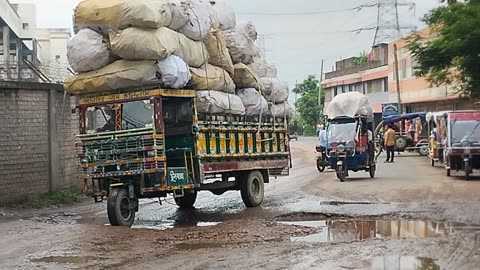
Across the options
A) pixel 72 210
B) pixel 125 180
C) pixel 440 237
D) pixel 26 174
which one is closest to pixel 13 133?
pixel 26 174

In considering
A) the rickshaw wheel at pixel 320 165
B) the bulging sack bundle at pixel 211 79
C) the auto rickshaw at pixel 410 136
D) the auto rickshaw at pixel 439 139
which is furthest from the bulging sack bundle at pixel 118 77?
the auto rickshaw at pixel 410 136

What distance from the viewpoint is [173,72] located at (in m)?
12.6

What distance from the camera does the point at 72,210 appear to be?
54.5 ft

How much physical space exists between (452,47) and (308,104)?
7835cm

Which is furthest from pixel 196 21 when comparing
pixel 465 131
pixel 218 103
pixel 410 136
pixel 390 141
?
pixel 410 136

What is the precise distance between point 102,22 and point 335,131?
38.7ft

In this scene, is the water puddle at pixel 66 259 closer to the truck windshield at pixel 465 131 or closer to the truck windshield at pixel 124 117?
the truck windshield at pixel 124 117

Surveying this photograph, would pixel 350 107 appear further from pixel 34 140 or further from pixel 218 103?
pixel 34 140

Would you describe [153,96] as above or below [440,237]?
above

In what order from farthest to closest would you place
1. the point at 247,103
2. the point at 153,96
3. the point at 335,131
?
the point at 335,131
the point at 247,103
the point at 153,96

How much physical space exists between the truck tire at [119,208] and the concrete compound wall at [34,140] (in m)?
4.97

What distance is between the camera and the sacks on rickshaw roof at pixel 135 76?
12500 mm

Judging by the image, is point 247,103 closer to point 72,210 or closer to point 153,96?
point 153,96

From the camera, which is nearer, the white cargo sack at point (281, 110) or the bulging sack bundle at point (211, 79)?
the bulging sack bundle at point (211, 79)
